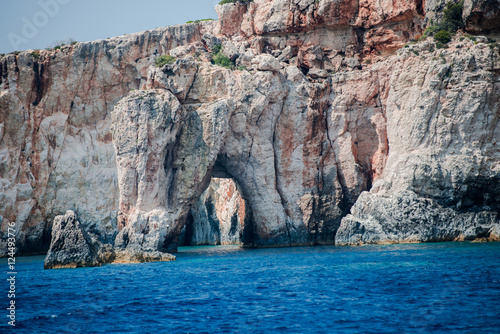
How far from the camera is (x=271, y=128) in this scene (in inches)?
1863

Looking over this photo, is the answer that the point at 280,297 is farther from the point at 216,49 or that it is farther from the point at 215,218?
the point at 215,218

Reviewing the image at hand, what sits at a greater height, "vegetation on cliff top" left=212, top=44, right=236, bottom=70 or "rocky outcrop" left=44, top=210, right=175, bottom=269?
"vegetation on cliff top" left=212, top=44, right=236, bottom=70

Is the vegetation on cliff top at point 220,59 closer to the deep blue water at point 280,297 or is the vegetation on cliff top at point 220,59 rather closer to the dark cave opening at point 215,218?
the dark cave opening at point 215,218

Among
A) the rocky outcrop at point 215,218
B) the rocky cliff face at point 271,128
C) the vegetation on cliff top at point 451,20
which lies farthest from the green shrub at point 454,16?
the rocky outcrop at point 215,218

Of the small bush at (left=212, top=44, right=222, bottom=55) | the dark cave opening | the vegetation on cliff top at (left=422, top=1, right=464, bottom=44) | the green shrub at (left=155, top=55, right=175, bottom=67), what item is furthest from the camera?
the dark cave opening

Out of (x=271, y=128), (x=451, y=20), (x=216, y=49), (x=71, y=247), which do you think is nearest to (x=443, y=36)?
(x=451, y=20)

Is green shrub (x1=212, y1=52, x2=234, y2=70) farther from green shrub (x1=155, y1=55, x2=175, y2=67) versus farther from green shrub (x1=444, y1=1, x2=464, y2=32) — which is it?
green shrub (x1=444, y1=1, x2=464, y2=32)

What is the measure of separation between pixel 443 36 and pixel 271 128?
55.8 feet

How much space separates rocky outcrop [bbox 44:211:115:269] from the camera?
30328mm

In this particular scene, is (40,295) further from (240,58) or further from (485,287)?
(240,58)

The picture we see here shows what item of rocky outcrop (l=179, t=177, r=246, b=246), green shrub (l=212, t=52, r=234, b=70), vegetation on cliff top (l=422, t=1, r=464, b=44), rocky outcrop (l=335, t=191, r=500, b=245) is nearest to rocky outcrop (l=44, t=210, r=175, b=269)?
rocky outcrop (l=335, t=191, r=500, b=245)

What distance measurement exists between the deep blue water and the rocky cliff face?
401 inches

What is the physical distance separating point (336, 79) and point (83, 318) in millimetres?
36155

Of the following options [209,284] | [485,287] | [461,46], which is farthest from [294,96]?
[485,287]
